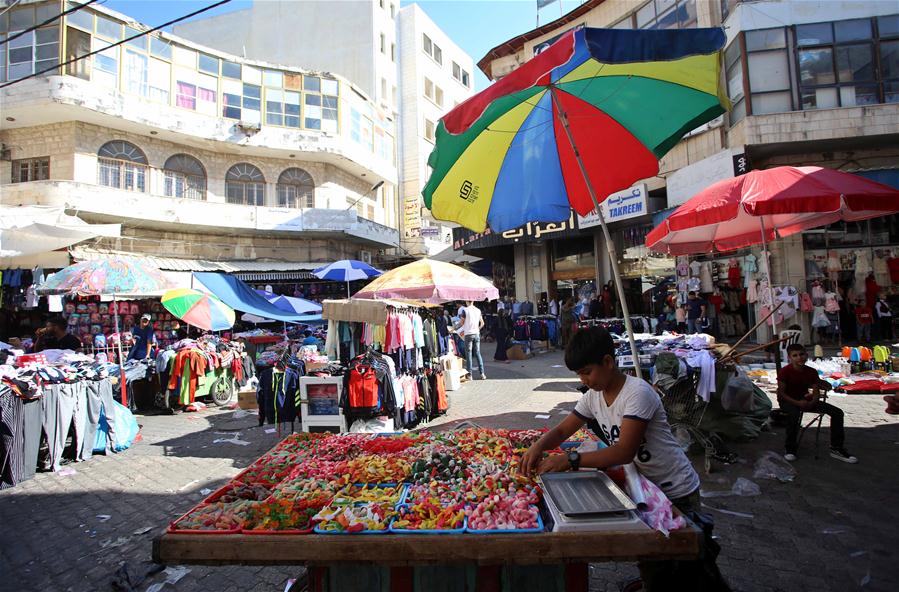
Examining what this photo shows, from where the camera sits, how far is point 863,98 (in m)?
12.8

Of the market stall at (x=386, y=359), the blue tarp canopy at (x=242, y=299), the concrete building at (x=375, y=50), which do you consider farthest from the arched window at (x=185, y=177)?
the market stall at (x=386, y=359)

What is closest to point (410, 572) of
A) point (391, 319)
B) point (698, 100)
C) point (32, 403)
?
point (698, 100)

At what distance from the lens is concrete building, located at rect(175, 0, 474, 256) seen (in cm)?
3312

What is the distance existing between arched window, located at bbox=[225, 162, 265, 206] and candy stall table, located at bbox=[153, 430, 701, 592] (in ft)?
79.4

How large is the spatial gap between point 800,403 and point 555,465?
4.33m

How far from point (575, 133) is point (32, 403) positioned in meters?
7.16

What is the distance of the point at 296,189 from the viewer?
25734 millimetres

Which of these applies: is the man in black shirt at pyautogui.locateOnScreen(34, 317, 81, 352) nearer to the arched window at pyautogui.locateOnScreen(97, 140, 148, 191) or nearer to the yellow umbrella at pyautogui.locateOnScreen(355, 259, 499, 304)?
the yellow umbrella at pyautogui.locateOnScreen(355, 259, 499, 304)

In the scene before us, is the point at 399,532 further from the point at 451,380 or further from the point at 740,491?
the point at 451,380

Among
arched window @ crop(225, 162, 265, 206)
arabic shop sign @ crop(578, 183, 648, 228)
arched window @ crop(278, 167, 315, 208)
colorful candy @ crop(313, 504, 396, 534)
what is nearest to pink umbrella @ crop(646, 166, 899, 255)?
colorful candy @ crop(313, 504, 396, 534)

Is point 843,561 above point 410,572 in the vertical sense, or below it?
below

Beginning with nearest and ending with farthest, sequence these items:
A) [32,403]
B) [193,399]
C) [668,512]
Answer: [668,512] → [32,403] → [193,399]

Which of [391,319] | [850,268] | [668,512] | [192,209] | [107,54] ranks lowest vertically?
[668,512]

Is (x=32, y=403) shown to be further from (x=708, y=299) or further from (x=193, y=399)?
(x=708, y=299)
